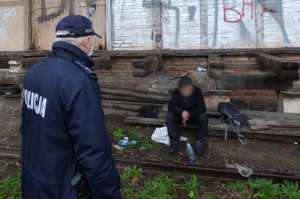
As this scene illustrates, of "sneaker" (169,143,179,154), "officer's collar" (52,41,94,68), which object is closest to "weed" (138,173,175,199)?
"sneaker" (169,143,179,154)

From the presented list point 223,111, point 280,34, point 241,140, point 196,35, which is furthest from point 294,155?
point 196,35

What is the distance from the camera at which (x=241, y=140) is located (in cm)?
631

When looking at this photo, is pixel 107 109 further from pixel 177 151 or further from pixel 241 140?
pixel 241 140

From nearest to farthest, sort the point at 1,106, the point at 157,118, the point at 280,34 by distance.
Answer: the point at 157,118 < the point at 280,34 < the point at 1,106

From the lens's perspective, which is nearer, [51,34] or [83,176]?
[83,176]

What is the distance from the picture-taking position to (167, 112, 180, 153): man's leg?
5.99 metres

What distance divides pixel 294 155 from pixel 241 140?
93cm

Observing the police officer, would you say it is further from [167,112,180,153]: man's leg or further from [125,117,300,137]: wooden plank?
[125,117,300,137]: wooden plank

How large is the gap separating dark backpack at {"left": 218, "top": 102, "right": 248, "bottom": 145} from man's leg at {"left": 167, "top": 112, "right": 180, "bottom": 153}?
98 centimetres

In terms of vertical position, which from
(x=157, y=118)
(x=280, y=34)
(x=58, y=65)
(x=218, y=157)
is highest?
(x=280, y=34)

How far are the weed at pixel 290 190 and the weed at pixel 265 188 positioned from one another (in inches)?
2.9

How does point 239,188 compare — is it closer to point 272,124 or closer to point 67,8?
point 272,124

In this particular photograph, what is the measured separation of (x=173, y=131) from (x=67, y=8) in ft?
16.7

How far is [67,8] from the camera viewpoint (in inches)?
364
